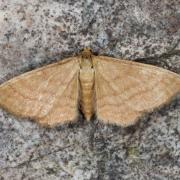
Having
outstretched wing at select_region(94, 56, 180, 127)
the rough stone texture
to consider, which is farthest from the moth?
the rough stone texture

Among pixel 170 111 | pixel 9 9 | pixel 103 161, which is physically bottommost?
pixel 103 161

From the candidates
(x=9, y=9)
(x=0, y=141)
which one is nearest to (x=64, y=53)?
(x=9, y=9)

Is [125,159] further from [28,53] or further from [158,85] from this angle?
[28,53]

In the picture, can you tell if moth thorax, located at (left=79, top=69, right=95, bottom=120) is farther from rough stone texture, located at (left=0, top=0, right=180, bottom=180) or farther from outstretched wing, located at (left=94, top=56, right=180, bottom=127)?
rough stone texture, located at (left=0, top=0, right=180, bottom=180)

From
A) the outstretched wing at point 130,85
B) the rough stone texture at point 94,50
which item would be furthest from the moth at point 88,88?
the rough stone texture at point 94,50

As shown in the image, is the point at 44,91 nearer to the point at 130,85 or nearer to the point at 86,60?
the point at 86,60
